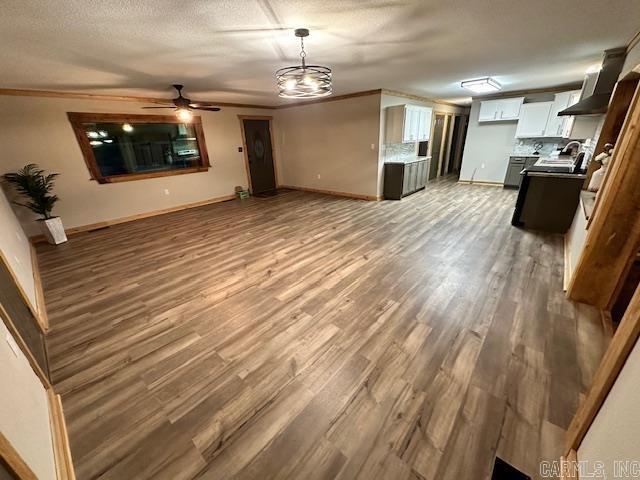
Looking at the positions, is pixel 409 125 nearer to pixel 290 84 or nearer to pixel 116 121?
pixel 290 84

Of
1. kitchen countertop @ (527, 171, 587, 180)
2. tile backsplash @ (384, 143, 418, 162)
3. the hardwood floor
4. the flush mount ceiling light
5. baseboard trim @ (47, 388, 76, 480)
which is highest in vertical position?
the flush mount ceiling light

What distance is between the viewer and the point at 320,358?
1858mm

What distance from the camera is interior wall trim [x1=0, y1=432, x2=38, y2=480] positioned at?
2.65 ft

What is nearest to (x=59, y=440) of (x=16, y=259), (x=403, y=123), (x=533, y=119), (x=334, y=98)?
(x=16, y=259)

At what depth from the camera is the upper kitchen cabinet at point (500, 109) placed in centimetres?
630

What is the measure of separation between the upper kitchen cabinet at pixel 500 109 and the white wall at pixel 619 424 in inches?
293

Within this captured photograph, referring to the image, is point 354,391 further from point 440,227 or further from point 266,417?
point 440,227

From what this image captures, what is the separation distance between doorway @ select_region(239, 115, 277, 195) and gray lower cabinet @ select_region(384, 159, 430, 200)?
11.0 feet

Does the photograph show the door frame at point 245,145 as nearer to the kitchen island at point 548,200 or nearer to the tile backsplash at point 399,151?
the tile backsplash at point 399,151

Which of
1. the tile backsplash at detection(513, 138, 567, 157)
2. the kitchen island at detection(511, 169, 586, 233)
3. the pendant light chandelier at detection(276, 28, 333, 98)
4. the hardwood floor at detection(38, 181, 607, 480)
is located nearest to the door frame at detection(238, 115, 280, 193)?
the hardwood floor at detection(38, 181, 607, 480)

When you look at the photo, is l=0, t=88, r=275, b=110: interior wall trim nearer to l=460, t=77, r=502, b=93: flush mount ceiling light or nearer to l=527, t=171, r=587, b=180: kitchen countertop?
l=460, t=77, r=502, b=93: flush mount ceiling light

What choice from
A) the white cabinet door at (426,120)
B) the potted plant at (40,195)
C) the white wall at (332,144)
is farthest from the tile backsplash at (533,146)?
the potted plant at (40,195)

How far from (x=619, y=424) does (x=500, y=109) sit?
7.75m

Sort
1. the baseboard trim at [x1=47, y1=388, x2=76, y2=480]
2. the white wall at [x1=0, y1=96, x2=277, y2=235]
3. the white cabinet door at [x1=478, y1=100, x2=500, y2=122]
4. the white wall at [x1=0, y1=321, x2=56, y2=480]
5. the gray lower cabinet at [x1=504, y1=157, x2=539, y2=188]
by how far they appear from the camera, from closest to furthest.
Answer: the white wall at [x1=0, y1=321, x2=56, y2=480], the baseboard trim at [x1=47, y1=388, x2=76, y2=480], the white wall at [x1=0, y1=96, x2=277, y2=235], the gray lower cabinet at [x1=504, y1=157, x2=539, y2=188], the white cabinet door at [x1=478, y1=100, x2=500, y2=122]
